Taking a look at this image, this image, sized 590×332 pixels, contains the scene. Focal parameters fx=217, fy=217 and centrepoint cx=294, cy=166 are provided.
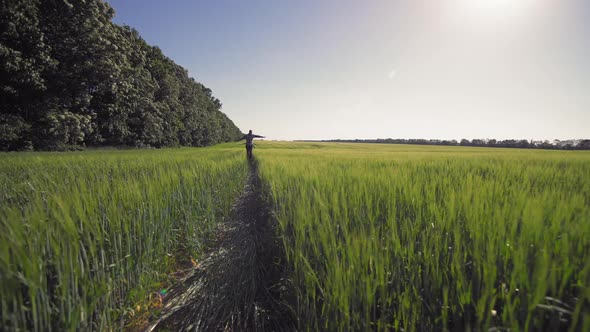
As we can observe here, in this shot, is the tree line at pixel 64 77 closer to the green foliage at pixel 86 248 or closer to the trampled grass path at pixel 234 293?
the green foliage at pixel 86 248

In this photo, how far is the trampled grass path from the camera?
164 centimetres

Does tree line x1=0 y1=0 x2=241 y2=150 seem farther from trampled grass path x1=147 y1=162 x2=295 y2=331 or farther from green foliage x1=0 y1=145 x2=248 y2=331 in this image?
trampled grass path x1=147 y1=162 x2=295 y2=331

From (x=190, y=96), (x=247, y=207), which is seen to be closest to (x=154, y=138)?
(x=190, y=96)

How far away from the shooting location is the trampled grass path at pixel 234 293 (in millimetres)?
1645

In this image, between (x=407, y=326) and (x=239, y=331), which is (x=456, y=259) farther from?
(x=239, y=331)

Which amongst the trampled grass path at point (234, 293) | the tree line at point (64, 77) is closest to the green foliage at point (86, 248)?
the trampled grass path at point (234, 293)

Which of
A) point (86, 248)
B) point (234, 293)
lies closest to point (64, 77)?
point (86, 248)

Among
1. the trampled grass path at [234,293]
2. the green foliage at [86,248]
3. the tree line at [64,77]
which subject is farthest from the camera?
the tree line at [64,77]

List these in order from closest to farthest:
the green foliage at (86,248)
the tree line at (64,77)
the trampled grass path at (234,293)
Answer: the green foliage at (86,248) → the trampled grass path at (234,293) → the tree line at (64,77)

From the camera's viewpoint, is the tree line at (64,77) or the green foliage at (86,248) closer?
the green foliage at (86,248)

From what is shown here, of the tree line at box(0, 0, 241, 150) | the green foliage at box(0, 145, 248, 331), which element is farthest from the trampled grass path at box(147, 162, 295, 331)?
the tree line at box(0, 0, 241, 150)

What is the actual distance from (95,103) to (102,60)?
3732mm

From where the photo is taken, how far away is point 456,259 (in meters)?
1.01

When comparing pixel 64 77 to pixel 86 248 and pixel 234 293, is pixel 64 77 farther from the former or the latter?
pixel 234 293
